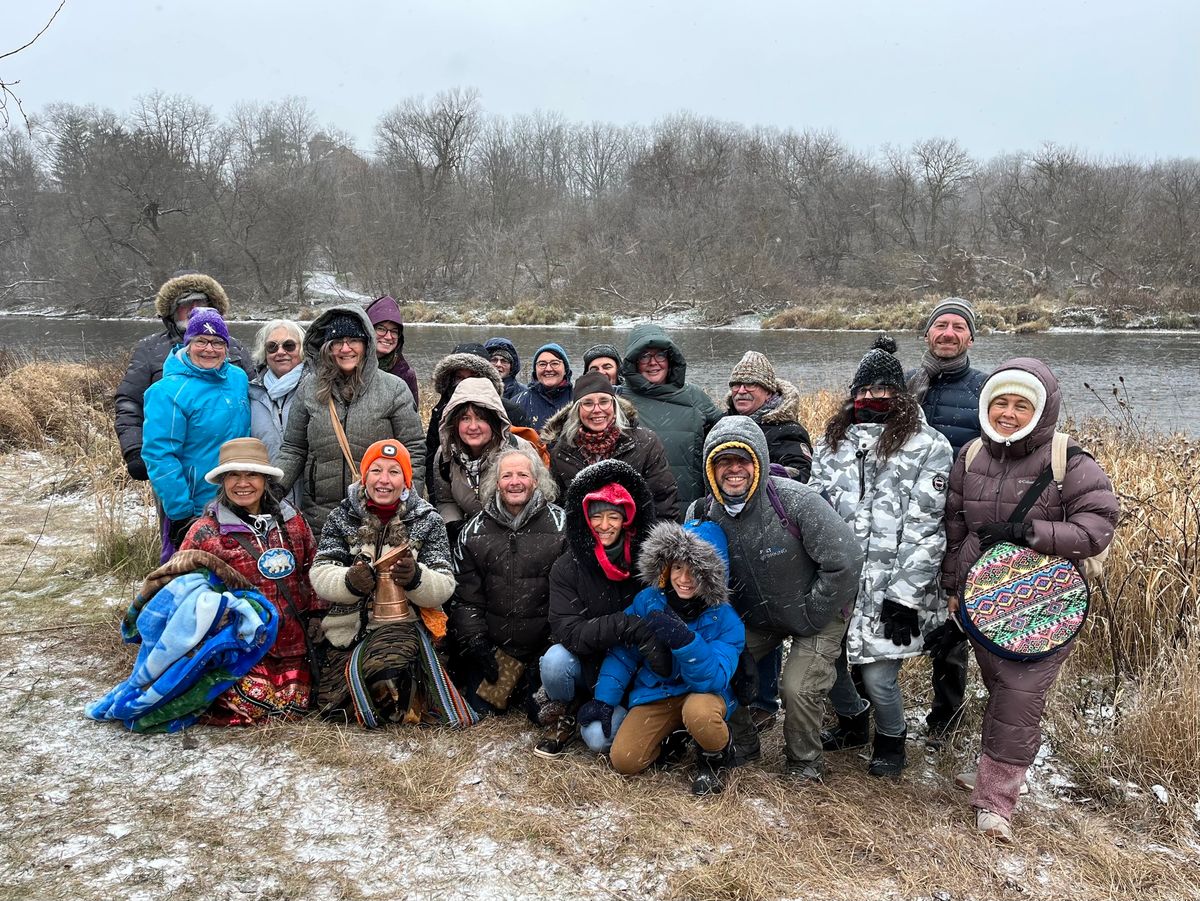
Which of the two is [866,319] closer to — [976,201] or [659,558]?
[976,201]

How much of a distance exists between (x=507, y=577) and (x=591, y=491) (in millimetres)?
639

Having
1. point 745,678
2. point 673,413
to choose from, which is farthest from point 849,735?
point 673,413

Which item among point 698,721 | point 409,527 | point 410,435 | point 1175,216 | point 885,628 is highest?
point 1175,216

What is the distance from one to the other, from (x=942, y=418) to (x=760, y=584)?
4.92 ft

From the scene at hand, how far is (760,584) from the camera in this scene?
3246mm

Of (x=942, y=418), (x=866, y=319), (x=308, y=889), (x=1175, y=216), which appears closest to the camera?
(x=308, y=889)

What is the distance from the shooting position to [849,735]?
3.62 meters

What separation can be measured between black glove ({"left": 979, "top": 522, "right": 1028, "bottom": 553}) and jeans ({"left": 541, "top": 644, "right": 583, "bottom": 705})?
1.74 m

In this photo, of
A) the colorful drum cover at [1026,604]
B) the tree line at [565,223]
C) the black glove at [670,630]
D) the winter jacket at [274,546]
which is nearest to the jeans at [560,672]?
the black glove at [670,630]

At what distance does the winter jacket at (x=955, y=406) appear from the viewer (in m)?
3.93

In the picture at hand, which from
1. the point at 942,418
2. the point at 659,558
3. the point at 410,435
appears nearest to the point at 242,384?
the point at 410,435

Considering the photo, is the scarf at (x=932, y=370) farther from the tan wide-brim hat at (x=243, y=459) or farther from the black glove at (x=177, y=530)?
the black glove at (x=177, y=530)

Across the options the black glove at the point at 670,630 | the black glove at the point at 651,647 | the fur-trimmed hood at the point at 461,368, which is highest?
the fur-trimmed hood at the point at 461,368

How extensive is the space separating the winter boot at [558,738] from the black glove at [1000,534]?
1891 millimetres
